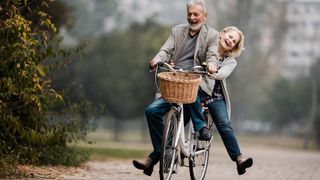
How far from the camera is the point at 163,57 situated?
898 centimetres

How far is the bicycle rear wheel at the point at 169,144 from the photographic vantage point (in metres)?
8.32

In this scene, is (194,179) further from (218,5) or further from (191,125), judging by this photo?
(218,5)

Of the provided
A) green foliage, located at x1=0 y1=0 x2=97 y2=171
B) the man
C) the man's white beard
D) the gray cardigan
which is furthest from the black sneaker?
green foliage, located at x1=0 y1=0 x2=97 y2=171

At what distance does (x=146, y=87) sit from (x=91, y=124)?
→ 40.4 metres

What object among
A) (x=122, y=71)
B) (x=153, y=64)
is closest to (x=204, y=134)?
(x=153, y=64)

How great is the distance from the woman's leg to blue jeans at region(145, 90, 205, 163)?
0.28 meters

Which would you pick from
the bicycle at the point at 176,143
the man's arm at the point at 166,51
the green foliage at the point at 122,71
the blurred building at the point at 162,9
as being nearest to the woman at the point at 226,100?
the bicycle at the point at 176,143

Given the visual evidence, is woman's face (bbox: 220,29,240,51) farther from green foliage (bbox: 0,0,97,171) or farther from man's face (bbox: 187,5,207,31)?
green foliage (bbox: 0,0,97,171)

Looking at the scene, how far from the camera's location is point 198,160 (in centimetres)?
974

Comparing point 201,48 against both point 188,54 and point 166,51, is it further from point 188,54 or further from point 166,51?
point 166,51

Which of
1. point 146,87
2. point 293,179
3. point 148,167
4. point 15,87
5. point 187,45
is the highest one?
point 187,45

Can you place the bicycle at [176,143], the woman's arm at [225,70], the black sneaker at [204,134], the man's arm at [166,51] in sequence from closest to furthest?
the bicycle at [176,143], the man's arm at [166,51], the woman's arm at [225,70], the black sneaker at [204,134]

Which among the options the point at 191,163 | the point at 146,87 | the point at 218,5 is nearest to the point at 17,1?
the point at 191,163

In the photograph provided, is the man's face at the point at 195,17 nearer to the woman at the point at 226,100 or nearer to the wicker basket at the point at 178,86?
the woman at the point at 226,100
